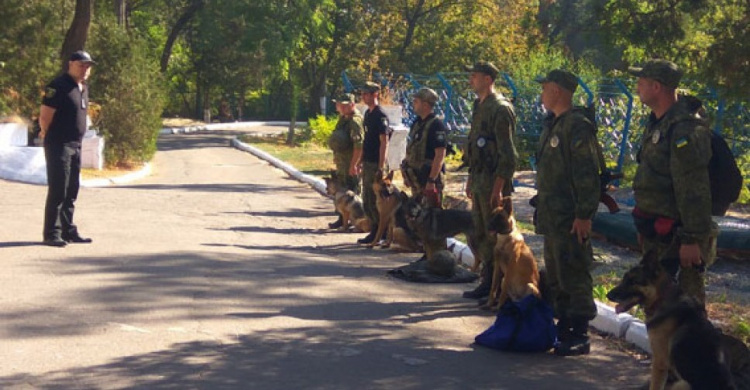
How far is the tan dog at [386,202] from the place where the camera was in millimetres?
11250

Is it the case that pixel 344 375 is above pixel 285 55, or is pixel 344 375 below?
below

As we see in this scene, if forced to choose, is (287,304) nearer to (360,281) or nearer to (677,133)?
(360,281)

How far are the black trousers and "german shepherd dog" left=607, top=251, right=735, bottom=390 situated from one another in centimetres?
650

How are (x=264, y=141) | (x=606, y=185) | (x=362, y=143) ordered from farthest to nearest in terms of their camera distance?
(x=264, y=141)
(x=362, y=143)
(x=606, y=185)

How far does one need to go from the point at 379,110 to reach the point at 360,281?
3008 mm

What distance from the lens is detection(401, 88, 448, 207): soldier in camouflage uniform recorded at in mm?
9977

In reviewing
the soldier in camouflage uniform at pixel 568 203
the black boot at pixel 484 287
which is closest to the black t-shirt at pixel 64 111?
the black boot at pixel 484 287

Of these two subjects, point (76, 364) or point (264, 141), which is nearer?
point (76, 364)

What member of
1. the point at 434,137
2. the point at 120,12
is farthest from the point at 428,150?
the point at 120,12

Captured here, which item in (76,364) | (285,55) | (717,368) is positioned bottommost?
(76,364)

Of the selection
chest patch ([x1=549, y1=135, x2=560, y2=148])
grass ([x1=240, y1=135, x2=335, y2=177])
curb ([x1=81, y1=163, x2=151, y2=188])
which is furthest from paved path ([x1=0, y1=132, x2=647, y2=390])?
grass ([x1=240, y1=135, x2=335, y2=177])

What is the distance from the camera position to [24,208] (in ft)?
45.2

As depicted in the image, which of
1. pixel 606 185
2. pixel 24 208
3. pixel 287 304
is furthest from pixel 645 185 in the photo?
pixel 24 208

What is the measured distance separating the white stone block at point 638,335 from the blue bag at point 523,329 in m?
0.68
